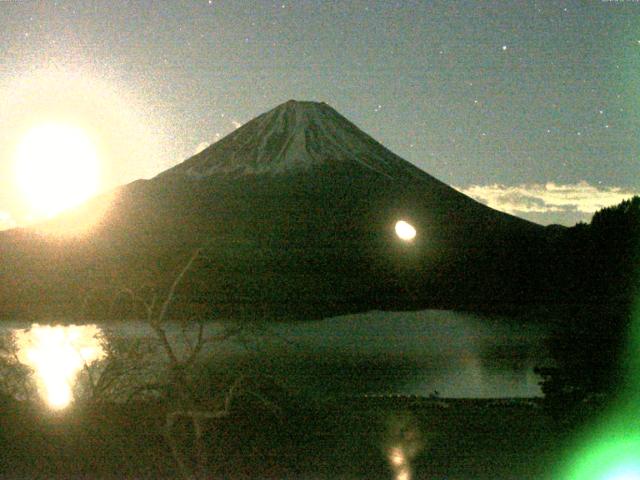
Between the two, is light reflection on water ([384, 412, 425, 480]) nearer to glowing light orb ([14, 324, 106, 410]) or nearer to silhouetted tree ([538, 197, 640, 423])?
silhouetted tree ([538, 197, 640, 423])

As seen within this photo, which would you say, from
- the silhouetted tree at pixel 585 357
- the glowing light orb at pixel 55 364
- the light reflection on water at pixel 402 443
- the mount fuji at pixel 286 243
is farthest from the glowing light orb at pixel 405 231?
the light reflection on water at pixel 402 443

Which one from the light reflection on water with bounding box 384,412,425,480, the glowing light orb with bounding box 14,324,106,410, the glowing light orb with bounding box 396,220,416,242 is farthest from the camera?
the glowing light orb with bounding box 396,220,416,242

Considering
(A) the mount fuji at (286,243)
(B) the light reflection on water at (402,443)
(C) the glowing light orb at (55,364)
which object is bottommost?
(B) the light reflection on water at (402,443)

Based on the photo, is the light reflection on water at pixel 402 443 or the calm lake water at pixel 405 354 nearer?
the light reflection on water at pixel 402 443

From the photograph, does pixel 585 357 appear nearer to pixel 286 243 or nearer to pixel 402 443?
pixel 402 443

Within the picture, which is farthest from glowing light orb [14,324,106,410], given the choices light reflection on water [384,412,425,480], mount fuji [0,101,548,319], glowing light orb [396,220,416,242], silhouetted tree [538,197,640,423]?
glowing light orb [396,220,416,242]

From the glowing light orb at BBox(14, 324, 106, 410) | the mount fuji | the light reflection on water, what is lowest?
the light reflection on water

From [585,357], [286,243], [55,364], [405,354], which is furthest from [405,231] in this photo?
[585,357]

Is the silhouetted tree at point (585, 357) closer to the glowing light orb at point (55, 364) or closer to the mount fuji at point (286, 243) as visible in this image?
the glowing light orb at point (55, 364)
